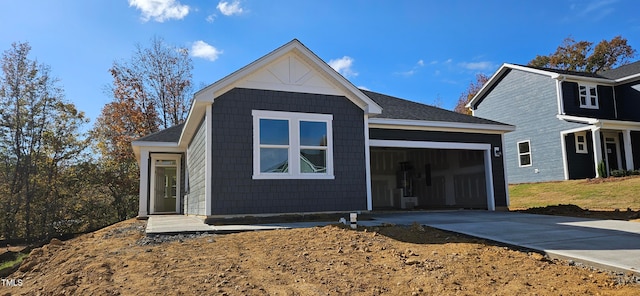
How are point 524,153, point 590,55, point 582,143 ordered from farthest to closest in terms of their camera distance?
point 590,55, point 524,153, point 582,143

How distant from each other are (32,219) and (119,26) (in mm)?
9256

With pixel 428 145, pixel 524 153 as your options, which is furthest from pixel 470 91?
pixel 428 145

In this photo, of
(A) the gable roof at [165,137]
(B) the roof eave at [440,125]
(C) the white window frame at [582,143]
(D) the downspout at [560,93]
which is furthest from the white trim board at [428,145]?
(C) the white window frame at [582,143]

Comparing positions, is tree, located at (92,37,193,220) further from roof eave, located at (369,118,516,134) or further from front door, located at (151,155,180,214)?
roof eave, located at (369,118,516,134)

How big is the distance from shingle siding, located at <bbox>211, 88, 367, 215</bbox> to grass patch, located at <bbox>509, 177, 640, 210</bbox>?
9018 millimetres

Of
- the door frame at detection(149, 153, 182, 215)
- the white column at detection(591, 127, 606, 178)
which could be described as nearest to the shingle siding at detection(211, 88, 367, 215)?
the door frame at detection(149, 153, 182, 215)

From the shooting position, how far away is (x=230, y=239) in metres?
6.62

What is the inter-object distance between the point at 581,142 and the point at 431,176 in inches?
330

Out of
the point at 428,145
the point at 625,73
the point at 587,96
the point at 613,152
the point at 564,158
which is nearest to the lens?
the point at 428,145

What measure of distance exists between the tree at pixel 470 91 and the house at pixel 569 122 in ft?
41.1

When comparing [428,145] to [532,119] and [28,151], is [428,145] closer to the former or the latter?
[532,119]

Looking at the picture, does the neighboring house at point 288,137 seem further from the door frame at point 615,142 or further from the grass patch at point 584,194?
the door frame at point 615,142

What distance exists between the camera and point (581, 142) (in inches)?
781

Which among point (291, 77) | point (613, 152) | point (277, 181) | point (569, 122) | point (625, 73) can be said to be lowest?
point (277, 181)
